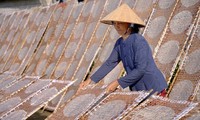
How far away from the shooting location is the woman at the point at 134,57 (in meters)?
3.29

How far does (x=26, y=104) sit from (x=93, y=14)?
3.42m

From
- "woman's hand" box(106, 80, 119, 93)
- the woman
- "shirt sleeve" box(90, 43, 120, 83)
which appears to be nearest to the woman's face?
the woman

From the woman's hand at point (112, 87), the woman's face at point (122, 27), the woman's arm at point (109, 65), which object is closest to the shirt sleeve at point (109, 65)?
the woman's arm at point (109, 65)

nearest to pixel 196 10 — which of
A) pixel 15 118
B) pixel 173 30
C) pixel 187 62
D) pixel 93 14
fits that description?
pixel 173 30

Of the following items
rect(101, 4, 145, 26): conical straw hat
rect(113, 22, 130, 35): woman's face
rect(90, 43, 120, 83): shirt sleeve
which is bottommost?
rect(90, 43, 120, 83): shirt sleeve

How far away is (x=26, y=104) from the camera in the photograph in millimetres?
4434

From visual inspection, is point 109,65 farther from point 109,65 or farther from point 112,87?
point 112,87

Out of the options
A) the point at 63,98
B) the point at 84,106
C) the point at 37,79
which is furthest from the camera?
the point at 63,98

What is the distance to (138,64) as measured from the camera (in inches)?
130

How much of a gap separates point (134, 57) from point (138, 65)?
109 millimetres

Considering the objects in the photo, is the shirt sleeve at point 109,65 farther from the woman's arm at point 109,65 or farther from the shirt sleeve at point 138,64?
the shirt sleeve at point 138,64

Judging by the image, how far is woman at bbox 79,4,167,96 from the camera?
3.29 metres

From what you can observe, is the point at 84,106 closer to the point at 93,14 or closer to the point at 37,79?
the point at 37,79

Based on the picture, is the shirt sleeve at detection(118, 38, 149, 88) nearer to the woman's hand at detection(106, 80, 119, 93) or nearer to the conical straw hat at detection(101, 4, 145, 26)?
the woman's hand at detection(106, 80, 119, 93)
